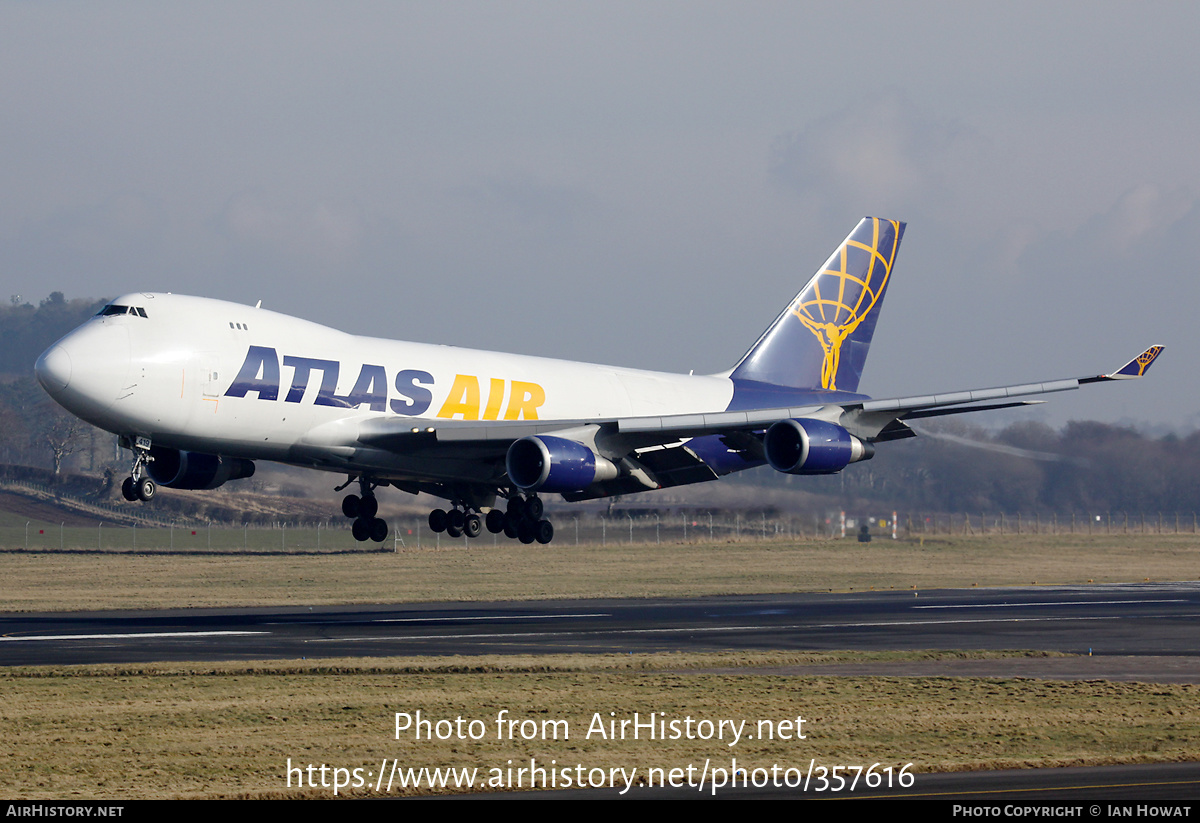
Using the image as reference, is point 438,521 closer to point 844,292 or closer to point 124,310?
point 124,310

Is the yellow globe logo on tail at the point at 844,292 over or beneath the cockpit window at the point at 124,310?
over

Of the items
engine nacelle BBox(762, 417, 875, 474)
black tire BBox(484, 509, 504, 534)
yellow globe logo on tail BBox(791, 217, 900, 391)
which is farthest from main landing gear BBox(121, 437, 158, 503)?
yellow globe logo on tail BBox(791, 217, 900, 391)

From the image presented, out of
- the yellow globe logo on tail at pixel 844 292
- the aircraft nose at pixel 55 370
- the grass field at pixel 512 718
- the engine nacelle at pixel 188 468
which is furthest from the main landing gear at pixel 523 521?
the aircraft nose at pixel 55 370

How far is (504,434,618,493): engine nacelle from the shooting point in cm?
3769

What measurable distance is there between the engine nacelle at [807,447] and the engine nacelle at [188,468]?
14.9 m

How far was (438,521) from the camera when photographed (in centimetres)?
4650

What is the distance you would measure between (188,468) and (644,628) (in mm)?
13809

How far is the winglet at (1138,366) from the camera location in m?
37.1

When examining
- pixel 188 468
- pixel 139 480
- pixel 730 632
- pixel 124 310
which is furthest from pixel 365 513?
pixel 124 310

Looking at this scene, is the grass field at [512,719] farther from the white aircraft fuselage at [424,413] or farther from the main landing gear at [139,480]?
the white aircraft fuselage at [424,413]
